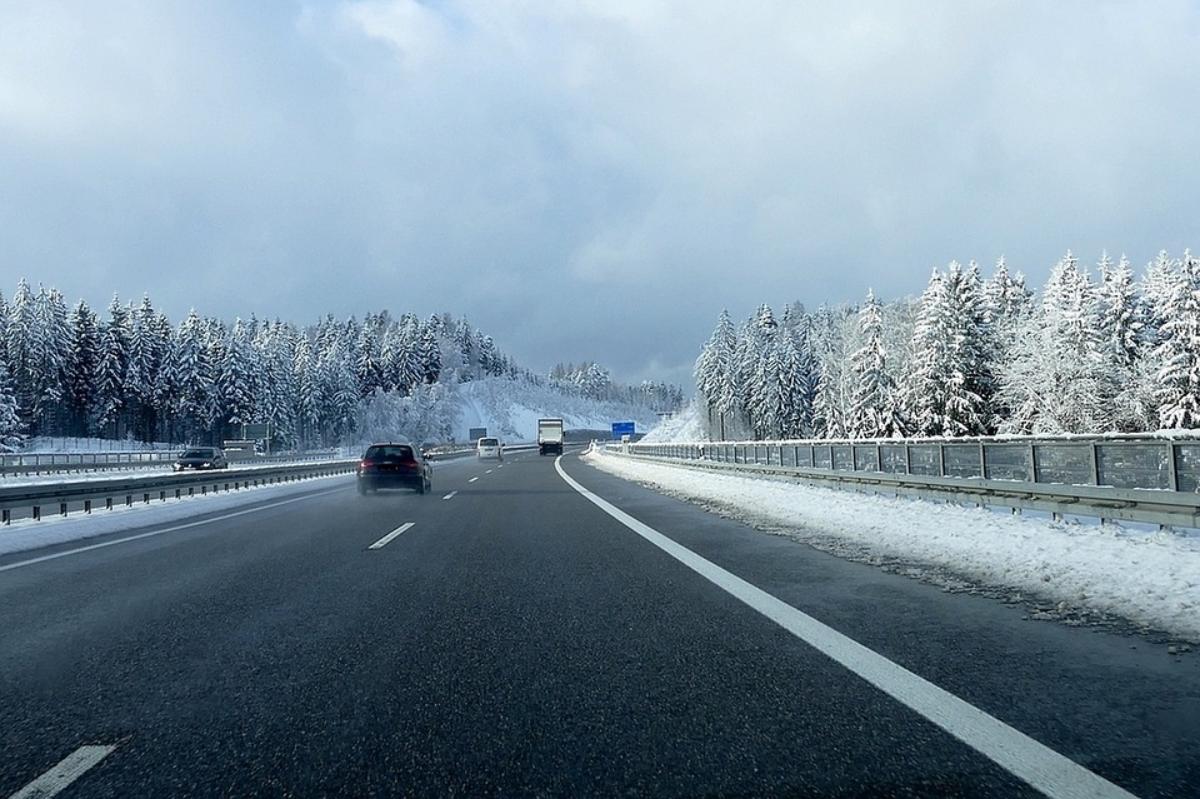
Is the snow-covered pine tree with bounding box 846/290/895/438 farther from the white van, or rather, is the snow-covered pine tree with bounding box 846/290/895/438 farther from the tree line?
the tree line

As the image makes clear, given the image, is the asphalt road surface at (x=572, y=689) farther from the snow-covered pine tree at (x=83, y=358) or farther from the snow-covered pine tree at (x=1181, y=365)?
the snow-covered pine tree at (x=83, y=358)

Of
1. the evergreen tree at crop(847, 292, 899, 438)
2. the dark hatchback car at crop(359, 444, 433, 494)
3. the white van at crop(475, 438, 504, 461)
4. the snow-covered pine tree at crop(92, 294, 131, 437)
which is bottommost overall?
the white van at crop(475, 438, 504, 461)

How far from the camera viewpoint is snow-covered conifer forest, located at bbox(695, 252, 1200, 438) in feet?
148

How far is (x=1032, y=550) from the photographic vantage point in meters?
8.84

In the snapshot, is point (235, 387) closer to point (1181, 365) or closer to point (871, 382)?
point (871, 382)

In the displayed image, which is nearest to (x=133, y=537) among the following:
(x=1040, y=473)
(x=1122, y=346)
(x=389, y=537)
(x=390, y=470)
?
(x=389, y=537)

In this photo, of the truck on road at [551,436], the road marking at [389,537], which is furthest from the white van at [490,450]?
the road marking at [389,537]

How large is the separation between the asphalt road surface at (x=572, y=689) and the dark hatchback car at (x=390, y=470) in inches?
554

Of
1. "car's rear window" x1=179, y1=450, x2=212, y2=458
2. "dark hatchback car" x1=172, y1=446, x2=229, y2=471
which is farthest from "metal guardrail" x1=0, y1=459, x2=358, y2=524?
"car's rear window" x1=179, y1=450, x2=212, y2=458

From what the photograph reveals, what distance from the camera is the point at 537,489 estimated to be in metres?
24.7

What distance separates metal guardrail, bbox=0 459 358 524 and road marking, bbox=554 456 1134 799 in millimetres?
14882

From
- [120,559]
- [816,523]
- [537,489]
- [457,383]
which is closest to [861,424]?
[537,489]

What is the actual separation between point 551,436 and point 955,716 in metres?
82.9

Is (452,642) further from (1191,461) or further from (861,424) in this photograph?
(861,424)
